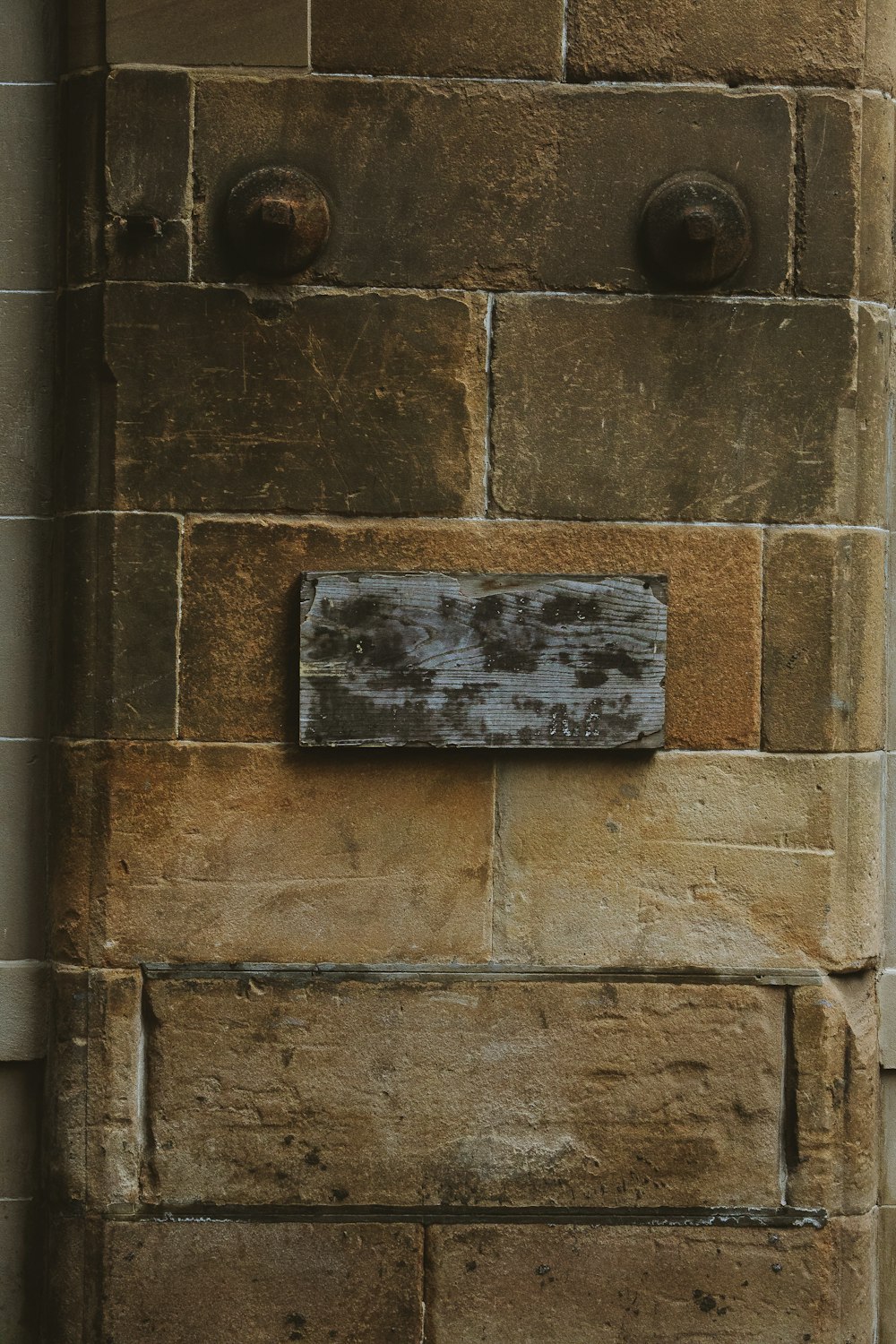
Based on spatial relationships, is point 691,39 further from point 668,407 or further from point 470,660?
point 470,660

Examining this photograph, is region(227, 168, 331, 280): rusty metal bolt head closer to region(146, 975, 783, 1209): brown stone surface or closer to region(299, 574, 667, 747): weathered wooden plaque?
region(299, 574, 667, 747): weathered wooden plaque

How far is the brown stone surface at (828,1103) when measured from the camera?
231cm

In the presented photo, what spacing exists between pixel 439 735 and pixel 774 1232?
118cm

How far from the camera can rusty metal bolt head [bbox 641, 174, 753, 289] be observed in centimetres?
223

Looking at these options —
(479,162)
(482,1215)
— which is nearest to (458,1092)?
(482,1215)

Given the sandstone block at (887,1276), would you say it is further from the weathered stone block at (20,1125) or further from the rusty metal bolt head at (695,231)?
the rusty metal bolt head at (695,231)

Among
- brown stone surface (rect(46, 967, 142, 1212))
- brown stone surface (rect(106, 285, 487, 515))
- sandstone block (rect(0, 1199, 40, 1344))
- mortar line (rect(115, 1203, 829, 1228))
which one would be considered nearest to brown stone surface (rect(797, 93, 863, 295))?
brown stone surface (rect(106, 285, 487, 515))

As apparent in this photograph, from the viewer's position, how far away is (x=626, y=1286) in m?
2.27

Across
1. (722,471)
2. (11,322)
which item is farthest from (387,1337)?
(11,322)

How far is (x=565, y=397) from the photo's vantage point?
232 centimetres

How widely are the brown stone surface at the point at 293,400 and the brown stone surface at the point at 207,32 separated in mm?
452

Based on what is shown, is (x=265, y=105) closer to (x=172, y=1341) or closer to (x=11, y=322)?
(x=11, y=322)

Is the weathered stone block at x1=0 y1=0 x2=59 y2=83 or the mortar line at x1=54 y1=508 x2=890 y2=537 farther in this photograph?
the weathered stone block at x1=0 y1=0 x2=59 y2=83

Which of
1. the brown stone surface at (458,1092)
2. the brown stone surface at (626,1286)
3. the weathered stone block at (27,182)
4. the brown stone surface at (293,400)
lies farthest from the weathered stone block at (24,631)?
the brown stone surface at (626,1286)
